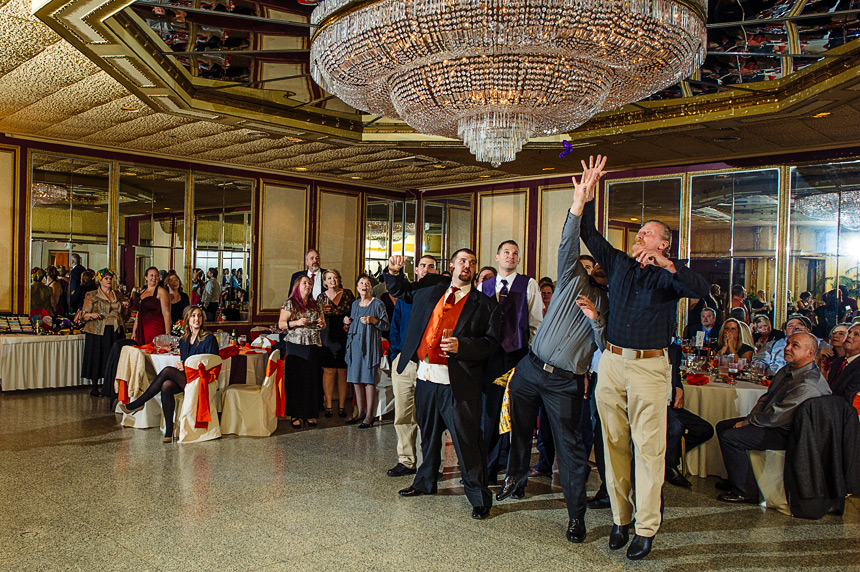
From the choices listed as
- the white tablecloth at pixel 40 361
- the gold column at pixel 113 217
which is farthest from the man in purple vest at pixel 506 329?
the gold column at pixel 113 217

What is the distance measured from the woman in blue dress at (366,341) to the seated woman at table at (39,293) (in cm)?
500

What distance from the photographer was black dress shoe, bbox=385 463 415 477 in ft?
17.6

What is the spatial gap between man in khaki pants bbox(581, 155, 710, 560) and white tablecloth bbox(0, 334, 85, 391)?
7.41m

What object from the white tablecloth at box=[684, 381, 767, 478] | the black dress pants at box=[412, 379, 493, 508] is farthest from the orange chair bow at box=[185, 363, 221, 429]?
the white tablecloth at box=[684, 381, 767, 478]

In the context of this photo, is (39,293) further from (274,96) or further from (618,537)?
(618,537)

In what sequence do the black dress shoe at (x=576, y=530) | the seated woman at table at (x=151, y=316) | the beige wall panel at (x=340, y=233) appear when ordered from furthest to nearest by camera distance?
the beige wall panel at (x=340, y=233), the seated woman at table at (x=151, y=316), the black dress shoe at (x=576, y=530)

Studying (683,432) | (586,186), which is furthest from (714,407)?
(586,186)

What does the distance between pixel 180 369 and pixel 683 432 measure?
4336 mm

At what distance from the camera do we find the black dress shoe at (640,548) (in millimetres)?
3822

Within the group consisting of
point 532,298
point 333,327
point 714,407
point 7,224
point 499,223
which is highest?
point 499,223

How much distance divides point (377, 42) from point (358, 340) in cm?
385

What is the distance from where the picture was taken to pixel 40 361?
345 inches

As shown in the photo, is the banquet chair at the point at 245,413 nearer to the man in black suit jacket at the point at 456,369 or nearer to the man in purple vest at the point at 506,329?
the man in black suit jacket at the point at 456,369

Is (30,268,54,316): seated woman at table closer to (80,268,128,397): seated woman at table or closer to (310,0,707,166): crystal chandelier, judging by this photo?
(80,268,128,397): seated woman at table
